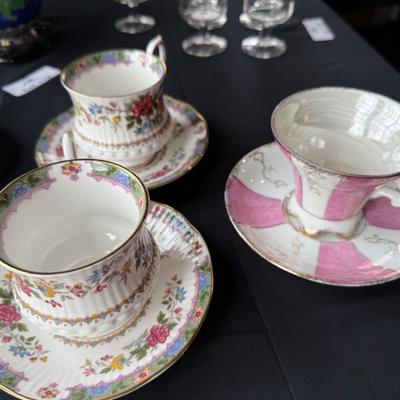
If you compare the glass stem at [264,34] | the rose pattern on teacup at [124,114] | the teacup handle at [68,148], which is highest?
the teacup handle at [68,148]

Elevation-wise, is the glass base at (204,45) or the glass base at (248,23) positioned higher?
the glass base at (248,23)

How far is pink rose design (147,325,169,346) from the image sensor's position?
388mm

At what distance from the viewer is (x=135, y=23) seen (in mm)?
989

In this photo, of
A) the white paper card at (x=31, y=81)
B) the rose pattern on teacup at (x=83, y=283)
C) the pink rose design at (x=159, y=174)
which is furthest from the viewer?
the white paper card at (x=31, y=81)

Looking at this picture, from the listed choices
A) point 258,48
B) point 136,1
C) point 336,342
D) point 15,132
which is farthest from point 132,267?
point 136,1

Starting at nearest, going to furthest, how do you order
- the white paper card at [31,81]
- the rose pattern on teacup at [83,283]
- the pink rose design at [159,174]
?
the rose pattern on teacup at [83,283] < the pink rose design at [159,174] < the white paper card at [31,81]

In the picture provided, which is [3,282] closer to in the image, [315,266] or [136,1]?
[315,266]

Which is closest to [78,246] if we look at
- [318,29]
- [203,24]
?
[203,24]

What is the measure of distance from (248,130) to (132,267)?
366 mm

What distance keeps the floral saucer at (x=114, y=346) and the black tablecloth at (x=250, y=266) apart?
0.03m

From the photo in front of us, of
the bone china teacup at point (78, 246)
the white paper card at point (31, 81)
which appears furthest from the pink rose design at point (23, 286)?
the white paper card at point (31, 81)

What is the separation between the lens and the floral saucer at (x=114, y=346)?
357mm

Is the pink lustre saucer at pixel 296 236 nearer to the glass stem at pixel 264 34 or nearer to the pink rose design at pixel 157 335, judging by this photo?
the pink rose design at pixel 157 335

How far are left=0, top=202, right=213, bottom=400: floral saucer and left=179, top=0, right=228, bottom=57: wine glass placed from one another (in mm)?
557
